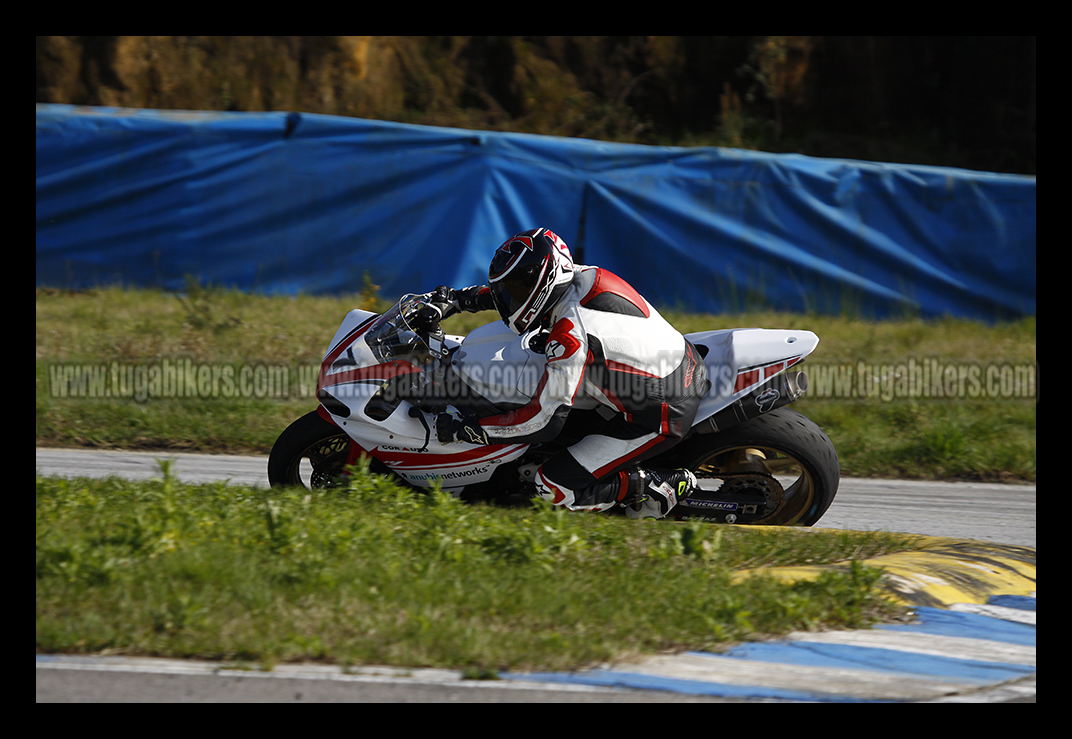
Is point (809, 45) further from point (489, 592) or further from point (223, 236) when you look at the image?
point (489, 592)

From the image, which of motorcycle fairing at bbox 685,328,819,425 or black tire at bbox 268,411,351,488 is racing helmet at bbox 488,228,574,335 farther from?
black tire at bbox 268,411,351,488

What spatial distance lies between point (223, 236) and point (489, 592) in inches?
306

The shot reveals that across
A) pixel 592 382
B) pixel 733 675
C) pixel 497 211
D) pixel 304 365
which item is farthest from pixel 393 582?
pixel 497 211

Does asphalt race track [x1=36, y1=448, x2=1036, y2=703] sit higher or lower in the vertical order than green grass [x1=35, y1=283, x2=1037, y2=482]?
lower

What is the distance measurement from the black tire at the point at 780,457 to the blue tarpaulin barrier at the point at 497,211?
5.30 metres

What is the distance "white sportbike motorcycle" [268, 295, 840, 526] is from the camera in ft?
15.7

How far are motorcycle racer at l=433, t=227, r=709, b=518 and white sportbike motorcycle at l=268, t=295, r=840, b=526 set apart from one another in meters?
0.12

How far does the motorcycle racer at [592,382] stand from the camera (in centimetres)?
457

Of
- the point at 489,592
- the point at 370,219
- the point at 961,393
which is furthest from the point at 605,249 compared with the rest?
the point at 489,592

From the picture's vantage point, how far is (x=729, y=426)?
481 cm

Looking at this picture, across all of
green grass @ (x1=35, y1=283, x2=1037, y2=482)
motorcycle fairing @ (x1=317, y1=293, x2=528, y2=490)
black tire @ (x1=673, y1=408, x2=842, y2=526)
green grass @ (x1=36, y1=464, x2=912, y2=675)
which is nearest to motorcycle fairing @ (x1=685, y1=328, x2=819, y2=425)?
black tire @ (x1=673, y1=408, x2=842, y2=526)

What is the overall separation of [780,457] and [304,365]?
15.3 ft

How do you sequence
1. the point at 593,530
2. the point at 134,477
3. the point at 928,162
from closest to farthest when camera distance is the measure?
the point at 593,530
the point at 134,477
the point at 928,162

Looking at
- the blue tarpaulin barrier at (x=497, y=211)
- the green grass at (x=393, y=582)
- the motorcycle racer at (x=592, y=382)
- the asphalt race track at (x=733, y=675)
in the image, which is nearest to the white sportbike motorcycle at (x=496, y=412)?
the motorcycle racer at (x=592, y=382)
